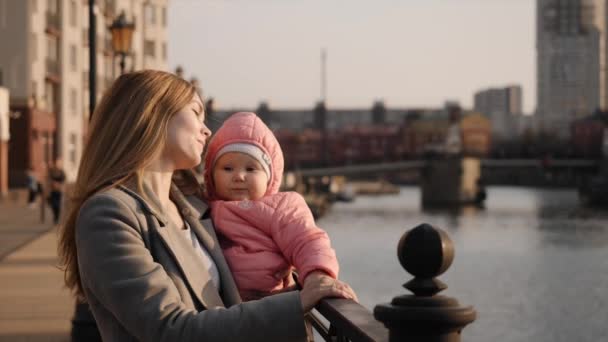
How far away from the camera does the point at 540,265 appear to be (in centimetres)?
4072

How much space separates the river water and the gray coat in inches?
283

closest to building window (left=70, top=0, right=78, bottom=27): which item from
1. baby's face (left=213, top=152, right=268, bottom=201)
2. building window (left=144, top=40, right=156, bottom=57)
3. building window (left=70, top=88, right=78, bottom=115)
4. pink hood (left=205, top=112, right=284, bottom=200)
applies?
building window (left=70, top=88, right=78, bottom=115)

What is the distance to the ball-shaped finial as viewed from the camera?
6.81 ft

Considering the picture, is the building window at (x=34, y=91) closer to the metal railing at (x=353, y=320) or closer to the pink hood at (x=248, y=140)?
the pink hood at (x=248, y=140)

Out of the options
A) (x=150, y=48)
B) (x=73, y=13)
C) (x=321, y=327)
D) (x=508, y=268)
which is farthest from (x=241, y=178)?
(x=150, y=48)

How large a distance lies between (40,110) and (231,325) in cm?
3928

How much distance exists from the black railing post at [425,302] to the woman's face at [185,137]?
0.71 metres

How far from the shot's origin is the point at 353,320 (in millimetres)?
2410

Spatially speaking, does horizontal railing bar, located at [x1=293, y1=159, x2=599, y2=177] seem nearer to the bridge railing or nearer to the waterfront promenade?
the waterfront promenade

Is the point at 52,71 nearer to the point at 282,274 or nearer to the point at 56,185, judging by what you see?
the point at 56,185

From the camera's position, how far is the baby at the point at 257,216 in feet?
9.22

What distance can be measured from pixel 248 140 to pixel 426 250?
109 cm

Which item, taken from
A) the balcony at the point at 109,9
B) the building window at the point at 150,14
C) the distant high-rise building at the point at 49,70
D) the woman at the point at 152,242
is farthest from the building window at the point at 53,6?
the woman at the point at 152,242

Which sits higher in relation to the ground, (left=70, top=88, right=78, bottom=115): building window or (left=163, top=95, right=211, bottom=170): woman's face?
(left=70, top=88, right=78, bottom=115): building window
